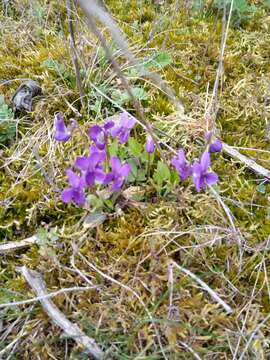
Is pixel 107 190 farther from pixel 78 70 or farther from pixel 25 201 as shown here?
pixel 78 70

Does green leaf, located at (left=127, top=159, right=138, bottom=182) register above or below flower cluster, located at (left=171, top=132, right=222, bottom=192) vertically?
below

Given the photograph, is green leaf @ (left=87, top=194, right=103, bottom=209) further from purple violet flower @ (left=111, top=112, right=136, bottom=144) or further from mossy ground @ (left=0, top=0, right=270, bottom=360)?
purple violet flower @ (left=111, top=112, right=136, bottom=144)

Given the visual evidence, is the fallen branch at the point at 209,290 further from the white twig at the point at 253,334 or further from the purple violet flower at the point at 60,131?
the purple violet flower at the point at 60,131

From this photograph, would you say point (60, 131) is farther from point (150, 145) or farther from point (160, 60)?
point (160, 60)

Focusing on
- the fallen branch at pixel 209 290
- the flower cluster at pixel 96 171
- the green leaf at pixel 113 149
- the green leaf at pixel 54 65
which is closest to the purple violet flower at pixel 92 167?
the flower cluster at pixel 96 171

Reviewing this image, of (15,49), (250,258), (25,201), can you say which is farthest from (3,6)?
(250,258)

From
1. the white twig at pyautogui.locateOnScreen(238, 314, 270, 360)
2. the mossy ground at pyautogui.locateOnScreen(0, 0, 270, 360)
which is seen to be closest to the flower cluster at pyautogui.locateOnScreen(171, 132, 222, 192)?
the mossy ground at pyautogui.locateOnScreen(0, 0, 270, 360)

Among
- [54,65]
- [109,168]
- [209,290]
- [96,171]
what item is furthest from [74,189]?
[54,65]
